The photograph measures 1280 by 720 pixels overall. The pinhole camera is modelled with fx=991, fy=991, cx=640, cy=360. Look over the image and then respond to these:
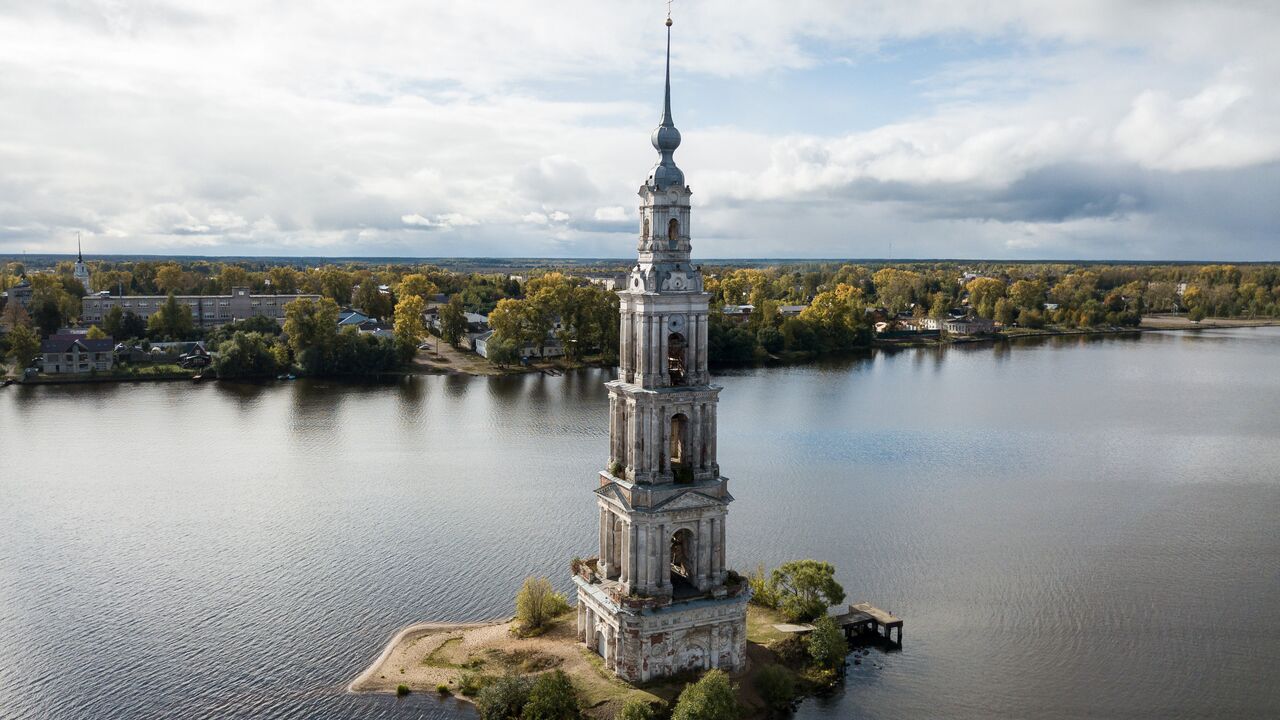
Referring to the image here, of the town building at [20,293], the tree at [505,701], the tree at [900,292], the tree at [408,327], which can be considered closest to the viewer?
the tree at [505,701]

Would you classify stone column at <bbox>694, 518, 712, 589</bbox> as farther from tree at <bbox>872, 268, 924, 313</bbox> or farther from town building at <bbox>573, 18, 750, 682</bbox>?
tree at <bbox>872, 268, 924, 313</bbox>

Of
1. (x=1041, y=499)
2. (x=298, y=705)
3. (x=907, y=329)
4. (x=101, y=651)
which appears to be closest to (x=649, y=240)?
(x=298, y=705)

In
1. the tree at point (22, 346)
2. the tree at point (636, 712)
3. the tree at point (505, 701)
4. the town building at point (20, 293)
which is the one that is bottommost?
the tree at point (505, 701)

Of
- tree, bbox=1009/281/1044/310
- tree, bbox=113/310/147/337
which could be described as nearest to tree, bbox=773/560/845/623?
tree, bbox=113/310/147/337

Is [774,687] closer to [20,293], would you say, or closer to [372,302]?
[372,302]

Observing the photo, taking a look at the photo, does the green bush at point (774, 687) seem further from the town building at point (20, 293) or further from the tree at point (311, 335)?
the town building at point (20, 293)

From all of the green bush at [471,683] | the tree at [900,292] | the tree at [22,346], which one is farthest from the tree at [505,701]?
the tree at [900,292]
